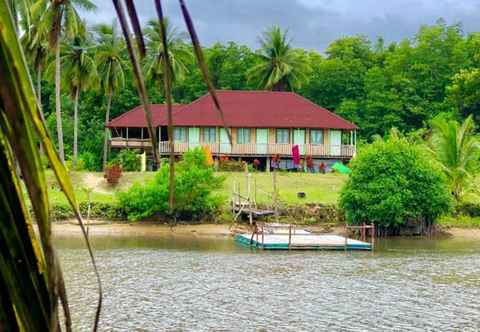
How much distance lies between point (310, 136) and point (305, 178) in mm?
6513

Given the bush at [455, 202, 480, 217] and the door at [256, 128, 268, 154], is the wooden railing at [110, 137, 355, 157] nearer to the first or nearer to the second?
the door at [256, 128, 268, 154]

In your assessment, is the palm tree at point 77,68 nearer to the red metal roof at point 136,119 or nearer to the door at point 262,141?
the red metal roof at point 136,119

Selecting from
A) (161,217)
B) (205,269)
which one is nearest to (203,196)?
(161,217)

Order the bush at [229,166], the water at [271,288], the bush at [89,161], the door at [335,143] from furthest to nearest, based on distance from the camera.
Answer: the door at [335,143], the bush at [89,161], the bush at [229,166], the water at [271,288]

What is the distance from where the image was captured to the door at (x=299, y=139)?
5381cm

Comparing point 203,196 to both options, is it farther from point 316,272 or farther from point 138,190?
point 316,272

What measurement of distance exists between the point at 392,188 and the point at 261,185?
9277mm

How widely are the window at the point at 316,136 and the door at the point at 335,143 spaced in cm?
70

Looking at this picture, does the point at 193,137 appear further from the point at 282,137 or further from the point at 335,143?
the point at 335,143

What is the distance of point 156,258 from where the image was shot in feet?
101

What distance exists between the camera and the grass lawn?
143 ft

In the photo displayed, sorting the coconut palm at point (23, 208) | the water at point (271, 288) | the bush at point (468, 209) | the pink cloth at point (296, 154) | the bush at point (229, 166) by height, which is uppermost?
the pink cloth at point (296, 154)

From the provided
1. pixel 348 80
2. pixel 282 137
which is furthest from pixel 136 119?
pixel 348 80

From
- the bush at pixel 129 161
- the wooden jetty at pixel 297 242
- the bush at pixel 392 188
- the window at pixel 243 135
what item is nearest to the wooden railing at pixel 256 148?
the window at pixel 243 135
